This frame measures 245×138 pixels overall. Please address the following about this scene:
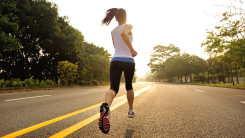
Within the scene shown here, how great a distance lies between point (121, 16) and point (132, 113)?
1.93m

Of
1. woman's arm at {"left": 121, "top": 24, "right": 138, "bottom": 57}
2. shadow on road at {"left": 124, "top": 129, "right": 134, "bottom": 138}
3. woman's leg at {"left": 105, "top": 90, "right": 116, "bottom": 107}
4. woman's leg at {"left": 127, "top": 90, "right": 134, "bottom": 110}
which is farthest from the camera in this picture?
woman's leg at {"left": 127, "top": 90, "right": 134, "bottom": 110}

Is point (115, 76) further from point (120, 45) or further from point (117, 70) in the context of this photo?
point (120, 45)

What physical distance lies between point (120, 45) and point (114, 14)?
0.76 metres

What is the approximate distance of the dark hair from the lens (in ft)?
9.92

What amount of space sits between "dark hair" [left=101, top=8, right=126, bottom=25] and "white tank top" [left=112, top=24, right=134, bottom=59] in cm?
25

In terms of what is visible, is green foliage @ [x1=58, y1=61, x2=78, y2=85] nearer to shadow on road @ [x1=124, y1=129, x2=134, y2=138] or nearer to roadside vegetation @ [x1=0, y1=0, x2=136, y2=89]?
roadside vegetation @ [x1=0, y1=0, x2=136, y2=89]

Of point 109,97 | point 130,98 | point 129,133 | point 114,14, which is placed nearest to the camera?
point 129,133

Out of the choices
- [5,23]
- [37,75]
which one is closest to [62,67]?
[37,75]

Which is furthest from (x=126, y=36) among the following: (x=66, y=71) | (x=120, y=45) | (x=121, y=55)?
(x=66, y=71)

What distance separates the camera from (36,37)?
717 inches

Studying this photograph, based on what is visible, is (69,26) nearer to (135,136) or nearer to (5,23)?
(5,23)

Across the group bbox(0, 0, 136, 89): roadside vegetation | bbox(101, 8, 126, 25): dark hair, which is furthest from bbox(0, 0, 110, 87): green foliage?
bbox(101, 8, 126, 25): dark hair

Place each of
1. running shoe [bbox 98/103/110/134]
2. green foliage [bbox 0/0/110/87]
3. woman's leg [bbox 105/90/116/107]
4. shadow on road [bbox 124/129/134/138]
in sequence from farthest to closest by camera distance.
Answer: green foliage [bbox 0/0/110/87] < woman's leg [bbox 105/90/116/107] < shadow on road [bbox 124/129/134/138] < running shoe [bbox 98/103/110/134]

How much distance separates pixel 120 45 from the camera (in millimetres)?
2842
